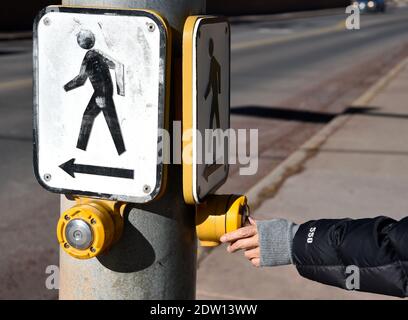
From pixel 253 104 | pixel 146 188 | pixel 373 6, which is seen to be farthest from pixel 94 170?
pixel 373 6

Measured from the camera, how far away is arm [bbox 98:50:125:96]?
1660mm

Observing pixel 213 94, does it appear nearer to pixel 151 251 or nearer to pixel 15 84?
pixel 151 251

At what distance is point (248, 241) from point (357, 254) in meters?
0.29

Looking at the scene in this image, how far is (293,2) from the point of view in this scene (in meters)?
58.9

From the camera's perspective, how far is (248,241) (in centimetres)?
203

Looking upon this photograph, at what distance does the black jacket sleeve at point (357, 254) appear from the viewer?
6.17ft

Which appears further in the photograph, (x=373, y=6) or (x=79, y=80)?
(x=373, y=6)

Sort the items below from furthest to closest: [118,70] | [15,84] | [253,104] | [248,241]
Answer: [15,84] < [253,104] < [248,241] < [118,70]

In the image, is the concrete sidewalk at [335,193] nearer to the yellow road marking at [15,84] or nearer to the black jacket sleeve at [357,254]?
the black jacket sleeve at [357,254]

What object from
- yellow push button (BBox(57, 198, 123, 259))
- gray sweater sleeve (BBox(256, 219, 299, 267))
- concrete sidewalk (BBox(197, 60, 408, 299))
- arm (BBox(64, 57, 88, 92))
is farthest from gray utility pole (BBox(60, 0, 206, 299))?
concrete sidewalk (BBox(197, 60, 408, 299))

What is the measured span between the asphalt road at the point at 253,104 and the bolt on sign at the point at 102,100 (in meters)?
3.11

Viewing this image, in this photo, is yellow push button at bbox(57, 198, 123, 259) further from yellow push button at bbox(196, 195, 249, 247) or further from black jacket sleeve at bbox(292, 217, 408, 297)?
black jacket sleeve at bbox(292, 217, 408, 297)
